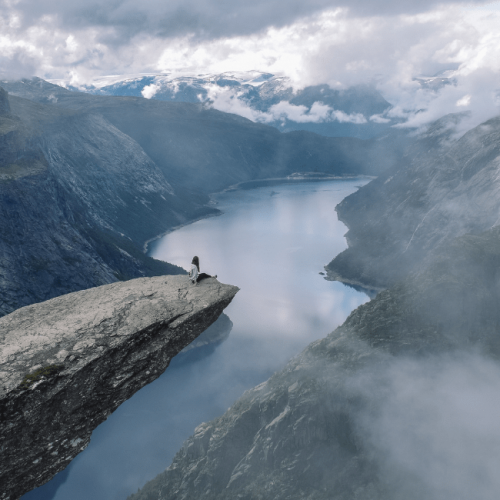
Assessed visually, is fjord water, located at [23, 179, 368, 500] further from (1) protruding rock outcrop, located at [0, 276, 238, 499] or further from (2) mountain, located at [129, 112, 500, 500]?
(2) mountain, located at [129, 112, 500, 500]

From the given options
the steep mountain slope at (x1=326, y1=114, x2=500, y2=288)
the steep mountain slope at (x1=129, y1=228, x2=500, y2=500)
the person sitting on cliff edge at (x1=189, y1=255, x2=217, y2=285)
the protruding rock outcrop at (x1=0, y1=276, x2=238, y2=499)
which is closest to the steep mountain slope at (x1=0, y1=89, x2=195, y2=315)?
the steep mountain slope at (x1=129, y1=228, x2=500, y2=500)

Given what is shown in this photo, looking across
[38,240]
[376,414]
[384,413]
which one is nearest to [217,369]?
[38,240]

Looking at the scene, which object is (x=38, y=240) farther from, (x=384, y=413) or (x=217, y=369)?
(x=384, y=413)

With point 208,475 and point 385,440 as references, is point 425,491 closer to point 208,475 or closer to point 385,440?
point 385,440

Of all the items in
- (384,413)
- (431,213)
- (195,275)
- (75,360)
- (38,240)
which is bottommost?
(384,413)

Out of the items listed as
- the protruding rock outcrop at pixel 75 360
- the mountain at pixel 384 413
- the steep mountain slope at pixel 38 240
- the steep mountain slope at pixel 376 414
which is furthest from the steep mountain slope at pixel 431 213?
the protruding rock outcrop at pixel 75 360

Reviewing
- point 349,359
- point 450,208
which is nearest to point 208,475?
point 349,359
